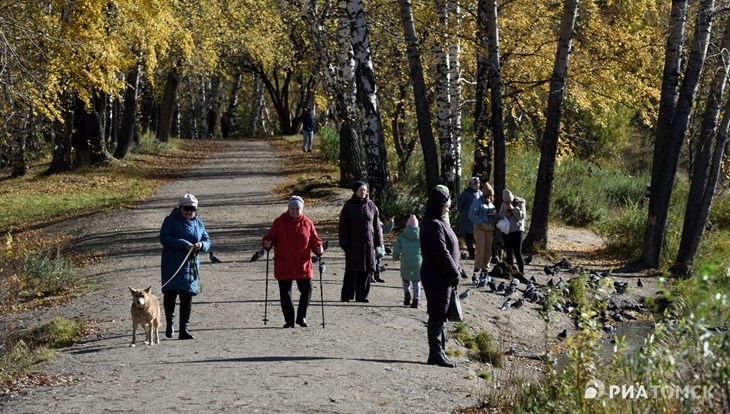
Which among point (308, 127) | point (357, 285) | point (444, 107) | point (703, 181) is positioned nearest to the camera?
point (357, 285)

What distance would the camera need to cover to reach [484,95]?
81.6 feet

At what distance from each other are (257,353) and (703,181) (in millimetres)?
12676

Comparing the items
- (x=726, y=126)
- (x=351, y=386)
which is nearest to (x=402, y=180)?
(x=726, y=126)

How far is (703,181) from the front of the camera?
22328mm

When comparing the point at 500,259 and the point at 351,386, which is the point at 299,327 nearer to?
the point at 351,386

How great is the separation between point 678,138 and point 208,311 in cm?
1075

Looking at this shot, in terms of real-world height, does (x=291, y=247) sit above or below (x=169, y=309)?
above

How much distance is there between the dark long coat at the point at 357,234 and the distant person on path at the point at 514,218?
3.69 metres

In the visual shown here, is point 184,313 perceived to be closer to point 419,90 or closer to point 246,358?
Answer: point 246,358

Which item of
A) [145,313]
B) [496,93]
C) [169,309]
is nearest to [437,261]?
[145,313]

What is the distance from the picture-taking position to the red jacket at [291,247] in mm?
13836

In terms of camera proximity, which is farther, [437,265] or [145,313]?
[145,313]

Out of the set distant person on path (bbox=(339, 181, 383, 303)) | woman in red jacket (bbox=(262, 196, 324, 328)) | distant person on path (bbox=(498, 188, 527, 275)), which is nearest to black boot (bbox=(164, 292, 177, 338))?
woman in red jacket (bbox=(262, 196, 324, 328))

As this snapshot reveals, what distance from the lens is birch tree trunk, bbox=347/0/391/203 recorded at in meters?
22.6
